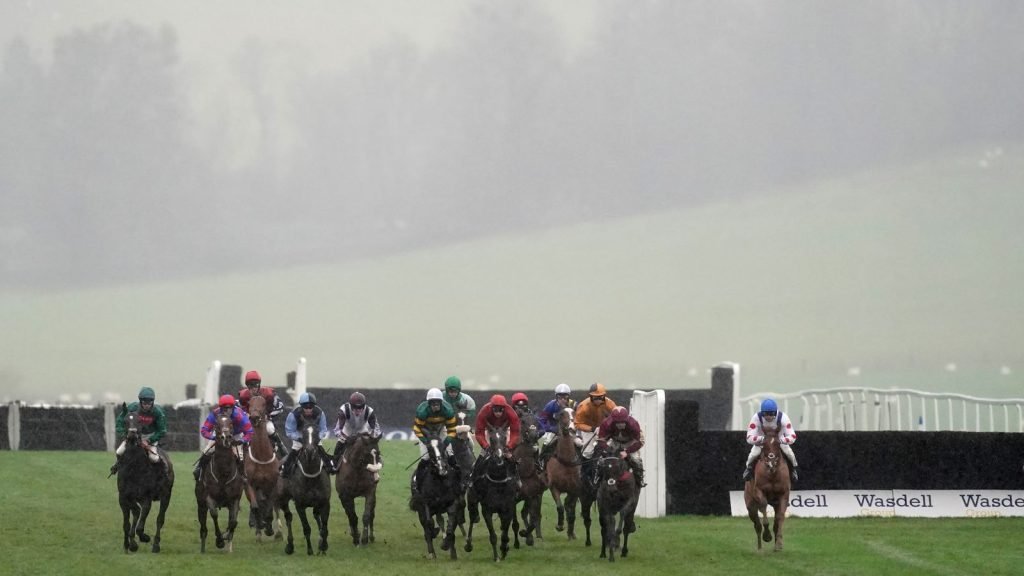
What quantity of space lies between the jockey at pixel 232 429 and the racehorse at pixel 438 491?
8.60ft

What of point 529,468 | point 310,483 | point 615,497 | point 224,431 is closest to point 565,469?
point 529,468

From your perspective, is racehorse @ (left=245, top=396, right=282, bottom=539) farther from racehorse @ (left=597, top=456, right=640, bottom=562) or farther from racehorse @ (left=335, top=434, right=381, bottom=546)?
racehorse @ (left=597, top=456, right=640, bottom=562)

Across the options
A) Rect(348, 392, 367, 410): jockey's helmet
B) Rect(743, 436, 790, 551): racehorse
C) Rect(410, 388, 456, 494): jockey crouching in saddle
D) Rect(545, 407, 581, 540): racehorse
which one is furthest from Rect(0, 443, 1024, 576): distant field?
Rect(348, 392, 367, 410): jockey's helmet

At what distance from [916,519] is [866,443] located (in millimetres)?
1528

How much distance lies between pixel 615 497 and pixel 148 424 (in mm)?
6777

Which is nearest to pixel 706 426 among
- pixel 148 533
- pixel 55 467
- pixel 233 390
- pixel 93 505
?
pixel 233 390

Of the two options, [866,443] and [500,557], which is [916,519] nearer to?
[866,443]

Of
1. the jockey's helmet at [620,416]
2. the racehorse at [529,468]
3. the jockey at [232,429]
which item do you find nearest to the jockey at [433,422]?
the racehorse at [529,468]

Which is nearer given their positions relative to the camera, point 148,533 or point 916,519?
point 148,533

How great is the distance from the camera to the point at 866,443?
89.5 feet

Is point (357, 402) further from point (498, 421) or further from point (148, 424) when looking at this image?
point (148, 424)

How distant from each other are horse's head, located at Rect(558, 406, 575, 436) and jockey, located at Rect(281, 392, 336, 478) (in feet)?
11.4

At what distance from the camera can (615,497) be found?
21.8 m

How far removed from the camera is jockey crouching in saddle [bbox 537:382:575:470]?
24.7m
